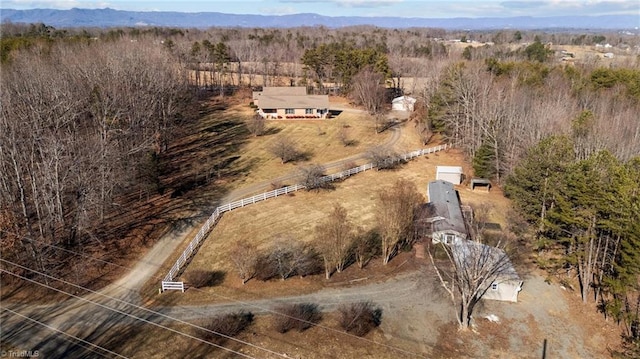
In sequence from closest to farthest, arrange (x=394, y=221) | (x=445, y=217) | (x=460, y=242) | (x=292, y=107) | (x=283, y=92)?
(x=394, y=221) → (x=460, y=242) → (x=445, y=217) → (x=292, y=107) → (x=283, y=92)

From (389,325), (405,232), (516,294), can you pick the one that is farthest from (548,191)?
(389,325)

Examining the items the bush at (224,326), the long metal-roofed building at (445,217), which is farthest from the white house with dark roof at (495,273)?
the bush at (224,326)

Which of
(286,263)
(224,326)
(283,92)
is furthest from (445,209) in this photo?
(283,92)

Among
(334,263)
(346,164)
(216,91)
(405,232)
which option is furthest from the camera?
(216,91)

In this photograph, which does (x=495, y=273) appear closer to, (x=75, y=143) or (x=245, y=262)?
(x=245, y=262)

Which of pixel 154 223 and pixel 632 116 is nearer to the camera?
pixel 154 223

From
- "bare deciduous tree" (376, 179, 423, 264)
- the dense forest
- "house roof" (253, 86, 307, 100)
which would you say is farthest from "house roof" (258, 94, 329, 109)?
"bare deciduous tree" (376, 179, 423, 264)

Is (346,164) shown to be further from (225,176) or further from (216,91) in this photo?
(216,91)
